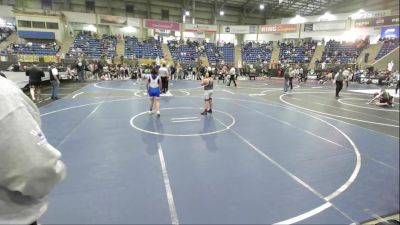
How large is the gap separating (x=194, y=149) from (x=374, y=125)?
22.8ft

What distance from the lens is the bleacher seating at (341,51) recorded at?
108 feet

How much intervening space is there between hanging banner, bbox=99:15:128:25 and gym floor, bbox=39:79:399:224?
30684 millimetres

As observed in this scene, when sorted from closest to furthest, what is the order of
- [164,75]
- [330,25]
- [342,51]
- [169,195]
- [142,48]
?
[169,195] < [164,75] < [342,51] < [330,25] < [142,48]

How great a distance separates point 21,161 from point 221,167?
478 cm

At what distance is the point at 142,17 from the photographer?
41594 mm

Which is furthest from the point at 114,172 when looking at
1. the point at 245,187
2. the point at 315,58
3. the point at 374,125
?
the point at 315,58

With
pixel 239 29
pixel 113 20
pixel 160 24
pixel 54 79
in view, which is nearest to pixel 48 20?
pixel 113 20

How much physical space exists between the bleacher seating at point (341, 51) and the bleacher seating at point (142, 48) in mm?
22412

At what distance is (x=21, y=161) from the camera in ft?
3.55

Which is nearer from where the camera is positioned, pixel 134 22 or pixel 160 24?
pixel 134 22

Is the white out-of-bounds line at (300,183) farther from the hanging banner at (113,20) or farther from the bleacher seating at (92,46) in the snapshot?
the hanging banner at (113,20)

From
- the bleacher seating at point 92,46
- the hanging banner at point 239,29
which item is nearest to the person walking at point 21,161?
the bleacher seating at point 92,46

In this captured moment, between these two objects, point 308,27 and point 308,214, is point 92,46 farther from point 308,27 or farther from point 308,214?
point 308,214

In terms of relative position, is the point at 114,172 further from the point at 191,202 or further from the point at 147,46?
the point at 147,46
